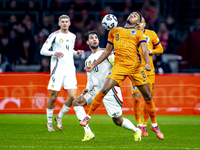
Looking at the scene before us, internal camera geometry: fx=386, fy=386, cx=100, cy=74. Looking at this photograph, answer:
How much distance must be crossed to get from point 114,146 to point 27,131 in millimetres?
2935

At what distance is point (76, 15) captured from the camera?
16.6 meters

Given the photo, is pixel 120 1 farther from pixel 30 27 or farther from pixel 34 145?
pixel 34 145

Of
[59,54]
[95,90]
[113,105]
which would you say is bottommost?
[113,105]

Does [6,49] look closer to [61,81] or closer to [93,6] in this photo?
[93,6]

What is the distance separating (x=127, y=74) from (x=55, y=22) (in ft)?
35.0

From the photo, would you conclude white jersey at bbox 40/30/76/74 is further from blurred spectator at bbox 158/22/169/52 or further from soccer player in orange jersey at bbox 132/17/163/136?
blurred spectator at bbox 158/22/169/52

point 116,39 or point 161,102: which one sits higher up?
point 116,39

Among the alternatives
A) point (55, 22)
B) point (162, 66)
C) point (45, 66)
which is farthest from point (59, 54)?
point (55, 22)

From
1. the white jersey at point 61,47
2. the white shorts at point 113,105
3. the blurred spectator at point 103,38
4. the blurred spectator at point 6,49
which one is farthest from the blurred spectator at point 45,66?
the white shorts at point 113,105

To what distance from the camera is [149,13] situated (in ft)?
54.0

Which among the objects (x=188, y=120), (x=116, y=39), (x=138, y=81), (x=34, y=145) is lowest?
(x=188, y=120)

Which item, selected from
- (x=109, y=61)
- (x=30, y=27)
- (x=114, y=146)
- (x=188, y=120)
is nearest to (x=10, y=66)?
(x=30, y=27)

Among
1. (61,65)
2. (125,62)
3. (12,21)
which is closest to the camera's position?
(125,62)

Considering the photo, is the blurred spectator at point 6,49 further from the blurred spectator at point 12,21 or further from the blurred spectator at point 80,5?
the blurred spectator at point 80,5
